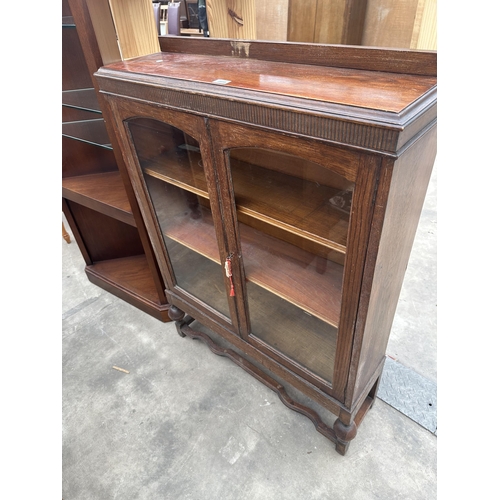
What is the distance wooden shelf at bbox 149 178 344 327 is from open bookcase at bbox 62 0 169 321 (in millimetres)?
219

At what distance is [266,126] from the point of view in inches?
26.4

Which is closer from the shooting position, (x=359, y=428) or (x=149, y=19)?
(x=149, y=19)

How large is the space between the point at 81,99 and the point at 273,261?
1.08 metres

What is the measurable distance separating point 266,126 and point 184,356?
45.6 inches

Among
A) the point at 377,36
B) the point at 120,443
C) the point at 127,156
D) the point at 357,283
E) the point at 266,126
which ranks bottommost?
the point at 120,443

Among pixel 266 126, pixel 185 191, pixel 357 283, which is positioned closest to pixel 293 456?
pixel 357 283

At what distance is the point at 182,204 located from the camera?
3.93ft

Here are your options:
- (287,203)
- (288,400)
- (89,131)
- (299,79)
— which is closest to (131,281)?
(89,131)

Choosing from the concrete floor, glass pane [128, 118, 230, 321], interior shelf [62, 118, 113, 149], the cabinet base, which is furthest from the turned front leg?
interior shelf [62, 118, 113, 149]

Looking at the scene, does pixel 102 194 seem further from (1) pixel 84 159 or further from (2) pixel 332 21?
(2) pixel 332 21

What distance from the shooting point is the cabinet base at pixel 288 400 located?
1085 millimetres

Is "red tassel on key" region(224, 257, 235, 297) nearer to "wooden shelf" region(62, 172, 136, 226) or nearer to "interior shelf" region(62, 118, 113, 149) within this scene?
"wooden shelf" region(62, 172, 136, 226)

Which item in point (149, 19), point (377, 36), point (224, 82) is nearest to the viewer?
point (224, 82)

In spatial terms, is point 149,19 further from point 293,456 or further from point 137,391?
point 293,456
